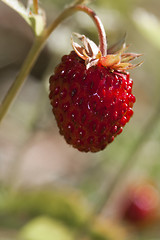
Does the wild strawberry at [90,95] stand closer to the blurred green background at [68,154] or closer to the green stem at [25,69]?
the green stem at [25,69]

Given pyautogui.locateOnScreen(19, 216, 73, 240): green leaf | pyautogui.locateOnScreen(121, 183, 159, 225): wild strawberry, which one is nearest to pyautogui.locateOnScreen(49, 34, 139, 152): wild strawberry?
pyautogui.locateOnScreen(19, 216, 73, 240): green leaf

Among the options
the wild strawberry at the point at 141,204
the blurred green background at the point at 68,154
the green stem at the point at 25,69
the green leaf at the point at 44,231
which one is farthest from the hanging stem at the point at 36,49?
the wild strawberry at the point at 141,204

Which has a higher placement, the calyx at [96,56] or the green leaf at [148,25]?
the green leaf at [148,25]

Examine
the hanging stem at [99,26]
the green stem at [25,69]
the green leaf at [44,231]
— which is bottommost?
the green leaf at [44,231]

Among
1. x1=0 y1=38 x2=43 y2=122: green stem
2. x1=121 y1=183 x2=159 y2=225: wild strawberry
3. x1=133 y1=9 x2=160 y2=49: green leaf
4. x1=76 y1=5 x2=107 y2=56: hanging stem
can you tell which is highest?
x1=133 y1=9 x2=160 y2=49: green leaf

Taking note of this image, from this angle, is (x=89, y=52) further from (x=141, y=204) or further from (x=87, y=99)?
(x=141, y=204)

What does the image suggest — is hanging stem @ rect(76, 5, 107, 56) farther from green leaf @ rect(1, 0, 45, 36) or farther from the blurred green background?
the blurred green background
